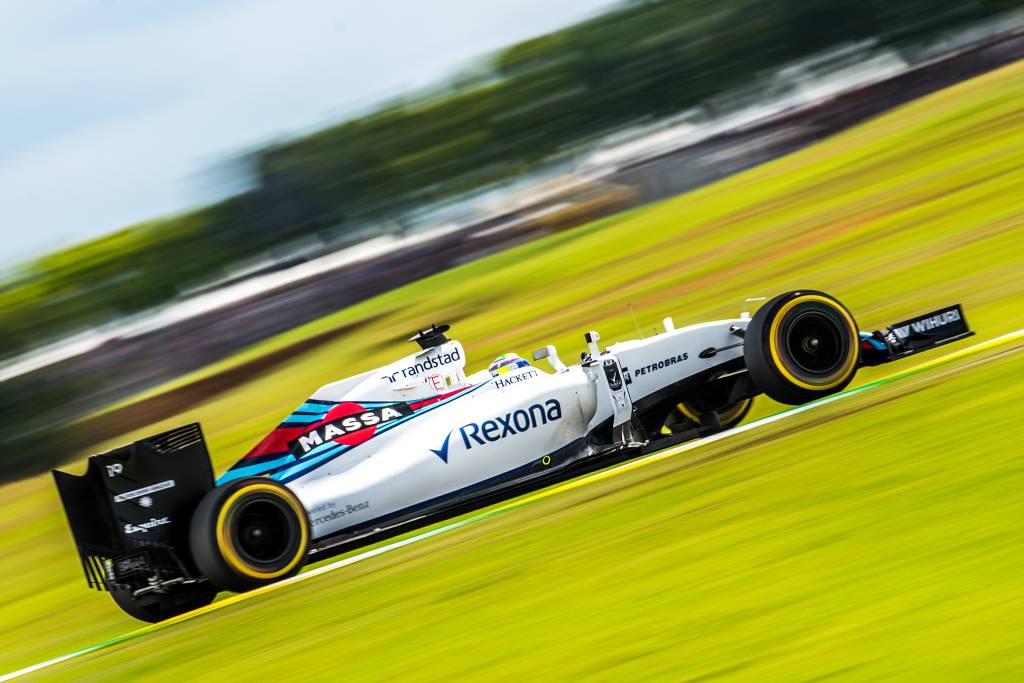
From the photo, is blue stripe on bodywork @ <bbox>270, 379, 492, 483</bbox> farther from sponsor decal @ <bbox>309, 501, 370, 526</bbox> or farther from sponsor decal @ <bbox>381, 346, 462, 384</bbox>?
sponsor decal @ <bbox>381, 346, 462, 384</bbox>

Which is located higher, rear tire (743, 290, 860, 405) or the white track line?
rear tire (743, 290, 860, 405)

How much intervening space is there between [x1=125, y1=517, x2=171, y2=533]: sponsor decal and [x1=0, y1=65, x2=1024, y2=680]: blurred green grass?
26.1 inches

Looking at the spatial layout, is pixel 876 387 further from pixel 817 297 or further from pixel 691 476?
pixel 691 476

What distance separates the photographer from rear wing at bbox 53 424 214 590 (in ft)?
24.2

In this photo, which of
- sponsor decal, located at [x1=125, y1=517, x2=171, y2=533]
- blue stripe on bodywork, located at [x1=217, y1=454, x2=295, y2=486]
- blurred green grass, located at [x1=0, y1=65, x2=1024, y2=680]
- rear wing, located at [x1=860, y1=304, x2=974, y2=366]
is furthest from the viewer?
rear wing, located at [x1=860, y1=304, x2=974, y2=366]

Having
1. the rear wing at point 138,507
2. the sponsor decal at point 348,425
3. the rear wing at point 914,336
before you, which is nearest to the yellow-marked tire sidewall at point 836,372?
the rear wing at point 914,336

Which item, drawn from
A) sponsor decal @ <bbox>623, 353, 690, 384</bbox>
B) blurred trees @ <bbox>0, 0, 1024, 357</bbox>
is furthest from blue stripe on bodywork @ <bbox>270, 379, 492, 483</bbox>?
blurred trees @ <bbox>0, 0, 1024, 357</bbox>

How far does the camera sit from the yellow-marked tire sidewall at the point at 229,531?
7.24m

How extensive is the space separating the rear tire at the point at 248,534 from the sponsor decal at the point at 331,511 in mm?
211

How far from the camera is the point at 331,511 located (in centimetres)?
777


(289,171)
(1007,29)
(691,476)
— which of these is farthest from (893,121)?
(289,171)

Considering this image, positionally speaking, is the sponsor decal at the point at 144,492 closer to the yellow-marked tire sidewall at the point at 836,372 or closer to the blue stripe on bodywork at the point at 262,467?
the blue stripe on bodywork at the point at 262,467

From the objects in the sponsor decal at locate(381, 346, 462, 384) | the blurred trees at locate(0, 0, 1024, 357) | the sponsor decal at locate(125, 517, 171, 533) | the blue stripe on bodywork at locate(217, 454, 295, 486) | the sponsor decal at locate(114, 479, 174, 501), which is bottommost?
the sponsor decal at locate(125, 517, 171, 533)

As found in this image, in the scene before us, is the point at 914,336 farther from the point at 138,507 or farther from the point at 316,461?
the point at 138,507
